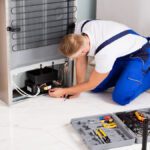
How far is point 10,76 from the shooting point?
1.99m

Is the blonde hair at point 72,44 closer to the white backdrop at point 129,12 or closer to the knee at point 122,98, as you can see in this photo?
the knee at point 122,98

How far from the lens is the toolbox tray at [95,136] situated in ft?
5.30

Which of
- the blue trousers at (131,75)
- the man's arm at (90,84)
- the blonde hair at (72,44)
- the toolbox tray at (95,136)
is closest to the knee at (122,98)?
the blue trousers at (131,75)

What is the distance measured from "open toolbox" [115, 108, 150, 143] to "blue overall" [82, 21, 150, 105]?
0.19 meters

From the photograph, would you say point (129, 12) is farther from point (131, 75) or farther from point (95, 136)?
point (95, 136)

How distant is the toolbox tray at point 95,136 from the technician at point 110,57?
0.90 feet

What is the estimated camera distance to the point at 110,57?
6.46ft

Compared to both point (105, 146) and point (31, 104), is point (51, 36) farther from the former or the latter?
point (105, 146)

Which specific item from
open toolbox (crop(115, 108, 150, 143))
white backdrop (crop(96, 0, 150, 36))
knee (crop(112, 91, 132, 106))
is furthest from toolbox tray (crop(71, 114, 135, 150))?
white backdrop (crop(96, 0, 150, 36))

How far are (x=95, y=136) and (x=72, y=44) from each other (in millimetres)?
529

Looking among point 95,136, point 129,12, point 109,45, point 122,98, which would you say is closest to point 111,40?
point 109,45

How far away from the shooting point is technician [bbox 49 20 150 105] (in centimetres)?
198

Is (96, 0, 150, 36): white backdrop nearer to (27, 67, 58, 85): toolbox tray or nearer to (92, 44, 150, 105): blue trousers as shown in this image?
(92, 44, 150, 105): blue trousers

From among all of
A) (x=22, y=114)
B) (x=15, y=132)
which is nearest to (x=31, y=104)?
(x=22, y=114)
